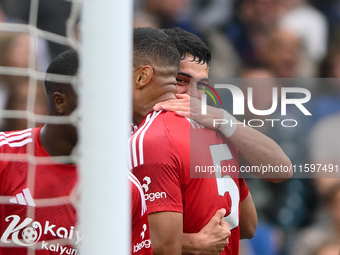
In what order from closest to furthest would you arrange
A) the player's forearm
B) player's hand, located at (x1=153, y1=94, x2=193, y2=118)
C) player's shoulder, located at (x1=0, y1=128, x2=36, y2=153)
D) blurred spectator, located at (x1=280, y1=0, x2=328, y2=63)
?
player's shoulder, located at (x1=0, y1=128, x2=36, y2=153)
player's hand, located at (x1=153, y1=94, x2=193, y2=118)
the player's forearm
blurred spectator, located at (x1=280, y1=0, x2=328, y2=63)

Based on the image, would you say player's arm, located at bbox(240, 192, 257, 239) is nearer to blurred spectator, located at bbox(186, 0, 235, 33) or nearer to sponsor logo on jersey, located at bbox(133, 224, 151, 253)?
sponsor logo on jersey, located at bbox(133, 224, 151, 253)

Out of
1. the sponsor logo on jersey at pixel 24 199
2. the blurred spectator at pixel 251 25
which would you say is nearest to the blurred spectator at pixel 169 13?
the blurred spectator at pixel 251 25

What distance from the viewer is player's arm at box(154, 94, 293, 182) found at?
6.59 feet

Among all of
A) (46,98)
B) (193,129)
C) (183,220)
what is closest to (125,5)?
(46,98)

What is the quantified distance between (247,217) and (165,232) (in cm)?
82

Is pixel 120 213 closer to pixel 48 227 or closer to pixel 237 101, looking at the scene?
pixel 48 227

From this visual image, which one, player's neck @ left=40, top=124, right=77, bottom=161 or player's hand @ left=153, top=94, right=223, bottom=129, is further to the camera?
player's hand @ left=153, top=94, right=223, bottom=129

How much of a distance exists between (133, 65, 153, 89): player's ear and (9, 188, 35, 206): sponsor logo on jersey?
724 mm

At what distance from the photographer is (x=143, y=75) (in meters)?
2.01

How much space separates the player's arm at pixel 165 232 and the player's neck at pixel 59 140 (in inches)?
17.2

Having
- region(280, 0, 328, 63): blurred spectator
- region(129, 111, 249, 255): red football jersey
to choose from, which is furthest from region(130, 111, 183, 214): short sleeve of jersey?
region(280, 0, 328, 63): blurred spectator

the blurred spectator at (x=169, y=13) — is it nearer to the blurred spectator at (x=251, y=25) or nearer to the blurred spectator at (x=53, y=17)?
the blurred spectator at (x=251, y=25)

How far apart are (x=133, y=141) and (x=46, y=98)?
407 mm

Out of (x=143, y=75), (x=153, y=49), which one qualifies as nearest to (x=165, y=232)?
(x=143, y=75)
